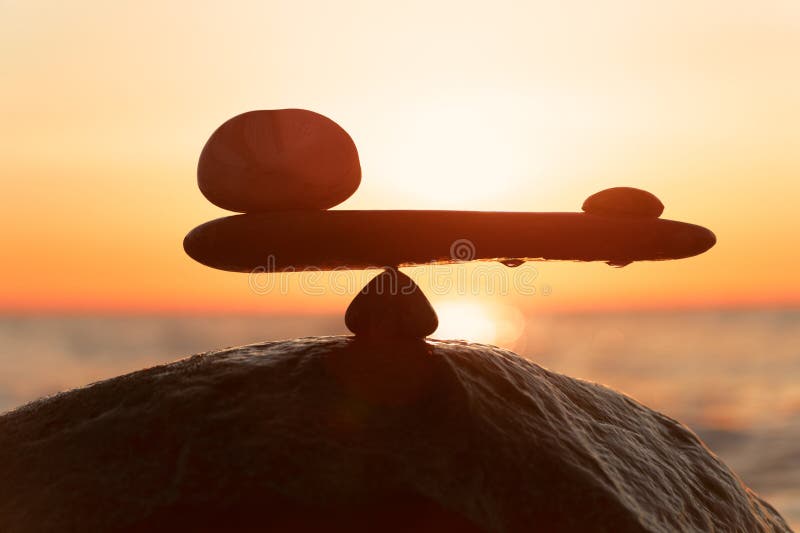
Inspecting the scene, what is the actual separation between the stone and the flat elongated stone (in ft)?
0.40

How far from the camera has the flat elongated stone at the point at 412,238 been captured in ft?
12.7

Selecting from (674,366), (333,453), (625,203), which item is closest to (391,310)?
(333,453)

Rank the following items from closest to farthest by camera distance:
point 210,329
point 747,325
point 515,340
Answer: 1. point 515,340
2. point 747,325
3. point 210,329

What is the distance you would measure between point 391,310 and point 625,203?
1.56 metres

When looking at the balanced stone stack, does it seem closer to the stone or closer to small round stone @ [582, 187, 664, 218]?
the stone

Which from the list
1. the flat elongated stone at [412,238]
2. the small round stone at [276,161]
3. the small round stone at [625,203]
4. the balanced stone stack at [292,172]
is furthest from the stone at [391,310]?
the small round stone at [625,203]

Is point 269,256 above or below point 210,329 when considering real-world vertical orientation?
above

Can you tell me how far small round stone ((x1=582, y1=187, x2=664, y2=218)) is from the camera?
439 cm

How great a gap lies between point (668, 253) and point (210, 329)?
83575mm

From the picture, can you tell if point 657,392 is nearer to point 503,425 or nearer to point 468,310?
point 503,425

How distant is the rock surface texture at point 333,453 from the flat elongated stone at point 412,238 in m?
0.51

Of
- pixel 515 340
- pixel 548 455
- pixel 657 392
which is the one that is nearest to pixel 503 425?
pixel 548 455

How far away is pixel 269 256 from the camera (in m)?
4.06

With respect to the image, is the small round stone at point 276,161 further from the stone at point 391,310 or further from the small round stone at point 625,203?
the small round stone at point 625,203
